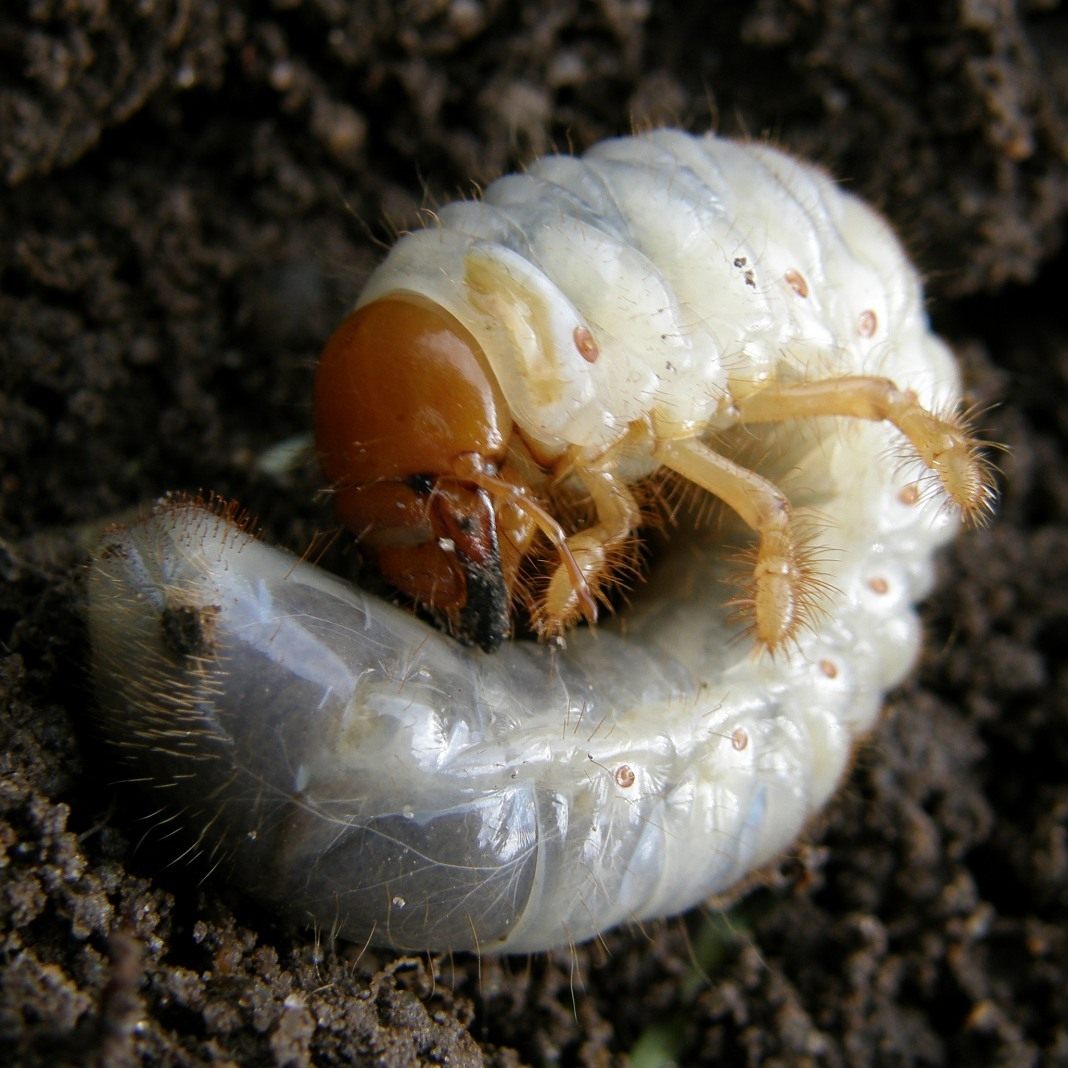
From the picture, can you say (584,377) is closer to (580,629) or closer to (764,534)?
(764,534)

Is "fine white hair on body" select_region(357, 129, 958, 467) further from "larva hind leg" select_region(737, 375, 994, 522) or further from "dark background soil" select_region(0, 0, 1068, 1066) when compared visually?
"dark background soil" select_region(0, 0, 1068, 1066)

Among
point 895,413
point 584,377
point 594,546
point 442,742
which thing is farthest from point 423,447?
point 895,413

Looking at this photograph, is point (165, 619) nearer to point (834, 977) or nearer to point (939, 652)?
→ point (834, 977)

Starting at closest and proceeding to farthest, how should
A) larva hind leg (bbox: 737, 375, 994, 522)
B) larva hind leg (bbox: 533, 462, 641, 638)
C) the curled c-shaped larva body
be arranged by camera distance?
the curled c-shaped larva body → larva hind leg (bbox: 533, 462, 641, 638) → larva hind leg (bbox: 737, 375, 994, 522)

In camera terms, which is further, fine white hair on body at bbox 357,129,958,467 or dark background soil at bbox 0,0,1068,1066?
dark background soil at bbox 0,0,1068,1066

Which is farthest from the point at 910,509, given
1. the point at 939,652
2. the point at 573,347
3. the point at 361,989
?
the point at 361,989

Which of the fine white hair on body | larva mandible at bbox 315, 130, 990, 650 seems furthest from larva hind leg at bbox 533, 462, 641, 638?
the fine white hair on body

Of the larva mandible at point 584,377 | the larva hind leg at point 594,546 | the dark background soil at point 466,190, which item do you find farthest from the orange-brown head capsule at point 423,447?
the dark background soil at point 466,190
